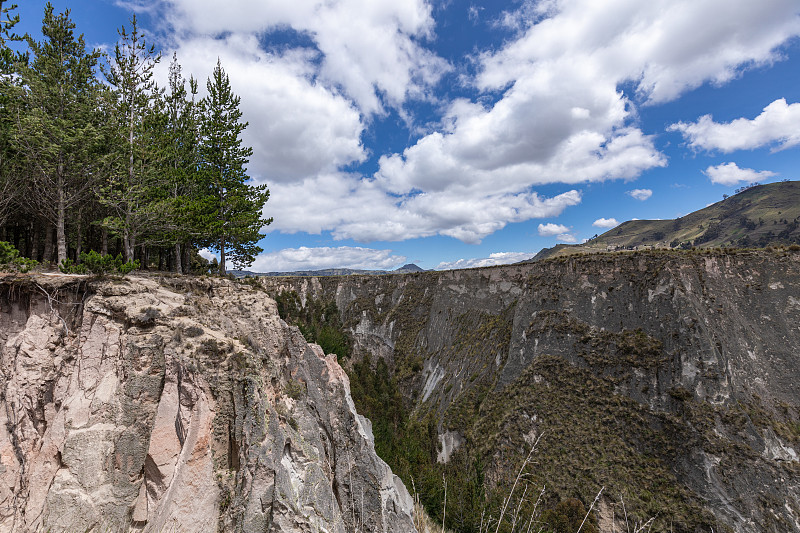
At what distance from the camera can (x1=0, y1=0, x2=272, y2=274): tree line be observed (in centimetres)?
1491

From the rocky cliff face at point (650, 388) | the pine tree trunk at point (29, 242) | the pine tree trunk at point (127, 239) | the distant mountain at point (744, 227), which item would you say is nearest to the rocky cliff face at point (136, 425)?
the pine tree trunk at point (127, 239)

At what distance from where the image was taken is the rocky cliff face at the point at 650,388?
28.0 meters

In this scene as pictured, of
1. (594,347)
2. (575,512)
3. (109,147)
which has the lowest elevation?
(575,512)

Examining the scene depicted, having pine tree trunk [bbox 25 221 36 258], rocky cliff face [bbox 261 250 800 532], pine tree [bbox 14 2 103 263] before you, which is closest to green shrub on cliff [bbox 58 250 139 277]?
pine tree [bbox 14 2 103 263]

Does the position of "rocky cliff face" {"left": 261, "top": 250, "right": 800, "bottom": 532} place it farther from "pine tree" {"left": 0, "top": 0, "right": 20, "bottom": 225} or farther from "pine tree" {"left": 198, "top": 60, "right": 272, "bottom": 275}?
"pine tree" {"left": 0, "top": 0, "right": 20, "bottom": 225}

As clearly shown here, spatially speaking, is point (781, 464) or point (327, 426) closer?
point (327, 426)

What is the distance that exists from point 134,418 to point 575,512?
3534 cm

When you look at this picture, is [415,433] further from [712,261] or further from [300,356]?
[712,261]

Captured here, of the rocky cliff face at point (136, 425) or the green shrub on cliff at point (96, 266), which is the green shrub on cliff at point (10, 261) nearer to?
the green shrub on cliff at point (96, 266)

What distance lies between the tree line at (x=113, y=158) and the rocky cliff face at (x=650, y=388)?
34310 millimetres

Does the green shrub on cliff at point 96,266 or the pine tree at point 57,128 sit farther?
the pine tree at point 57,128

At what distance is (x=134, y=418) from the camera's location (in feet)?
29.5

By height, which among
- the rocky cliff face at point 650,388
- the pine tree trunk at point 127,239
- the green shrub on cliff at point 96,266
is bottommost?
the rocky cliff face at point 650,388

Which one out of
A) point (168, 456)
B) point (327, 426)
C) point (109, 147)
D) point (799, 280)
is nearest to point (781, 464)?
point (799, 280)
